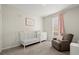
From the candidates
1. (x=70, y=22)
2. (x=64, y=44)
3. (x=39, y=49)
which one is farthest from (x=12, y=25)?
(x=70, y=22)

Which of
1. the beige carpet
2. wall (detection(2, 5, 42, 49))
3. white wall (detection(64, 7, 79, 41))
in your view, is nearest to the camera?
the beige carpet

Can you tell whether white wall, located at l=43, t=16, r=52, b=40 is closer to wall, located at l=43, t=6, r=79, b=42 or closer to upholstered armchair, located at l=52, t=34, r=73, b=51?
wall, located at l=43, t=6, r=79, b=42

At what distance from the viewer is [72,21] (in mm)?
3385

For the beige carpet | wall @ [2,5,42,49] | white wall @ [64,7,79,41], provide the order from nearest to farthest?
1. the beige carpet
2. wall @ [2,5,42,49]
3. white wall @ [64,7,79,41]

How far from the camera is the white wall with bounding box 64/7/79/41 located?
3.17m

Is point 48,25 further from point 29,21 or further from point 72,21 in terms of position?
point 72,21

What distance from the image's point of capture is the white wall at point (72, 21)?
3168mm

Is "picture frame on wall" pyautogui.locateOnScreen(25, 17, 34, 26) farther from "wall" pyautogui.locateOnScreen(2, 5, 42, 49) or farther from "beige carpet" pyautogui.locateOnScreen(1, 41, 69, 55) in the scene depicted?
"beige carpet" pyautogui.locateOnScreen(1, 41, 69, 55)

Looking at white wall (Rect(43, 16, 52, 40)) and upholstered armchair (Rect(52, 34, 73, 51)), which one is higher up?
white wall (Rect(43, 16, 52, 40))

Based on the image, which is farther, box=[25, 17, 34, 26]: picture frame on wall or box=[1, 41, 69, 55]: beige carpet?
box=[25, 17, 34, 26]: picture frame on wall

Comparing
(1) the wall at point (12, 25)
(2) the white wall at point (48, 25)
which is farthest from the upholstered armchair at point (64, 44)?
(1) the wall at point (12, 25)

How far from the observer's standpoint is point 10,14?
313 cm

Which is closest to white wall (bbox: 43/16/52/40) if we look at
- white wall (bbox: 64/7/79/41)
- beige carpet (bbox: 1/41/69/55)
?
beige carpet (bbox: 1/41/69/55)

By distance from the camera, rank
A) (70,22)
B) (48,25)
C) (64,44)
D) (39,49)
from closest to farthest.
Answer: (39,49) → (64,44) → (48,25) → (70,22)
